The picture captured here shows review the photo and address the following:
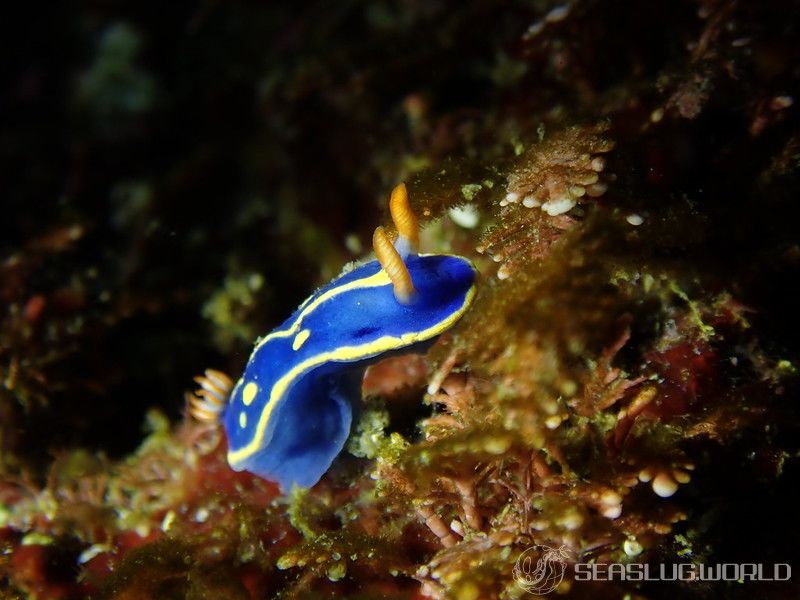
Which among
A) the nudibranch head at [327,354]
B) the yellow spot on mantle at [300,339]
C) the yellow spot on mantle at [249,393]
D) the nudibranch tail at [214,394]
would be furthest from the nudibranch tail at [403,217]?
the nudibranch tail at [214,394]

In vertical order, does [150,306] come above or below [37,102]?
below

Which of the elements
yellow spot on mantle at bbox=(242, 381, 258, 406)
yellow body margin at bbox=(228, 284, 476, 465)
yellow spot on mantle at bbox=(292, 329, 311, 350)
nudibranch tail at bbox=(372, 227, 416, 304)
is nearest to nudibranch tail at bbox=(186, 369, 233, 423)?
yellow spot on mantle at bbox=(242, 381, 258, 406)

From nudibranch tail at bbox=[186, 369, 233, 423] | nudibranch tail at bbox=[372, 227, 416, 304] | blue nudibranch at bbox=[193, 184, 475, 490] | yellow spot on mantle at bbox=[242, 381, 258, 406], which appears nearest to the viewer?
nudibranch tail at bbox=[372, 227, 416, 304]

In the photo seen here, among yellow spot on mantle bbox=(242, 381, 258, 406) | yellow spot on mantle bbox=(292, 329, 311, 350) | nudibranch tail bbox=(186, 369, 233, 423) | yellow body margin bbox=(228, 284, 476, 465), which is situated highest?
yellow spot on mantle bbox=(292, 329, 311, 350)

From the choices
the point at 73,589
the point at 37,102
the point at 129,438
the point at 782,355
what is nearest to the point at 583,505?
the point at 782,355

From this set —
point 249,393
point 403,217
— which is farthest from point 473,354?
point 249,393

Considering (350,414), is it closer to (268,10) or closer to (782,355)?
(782,355)

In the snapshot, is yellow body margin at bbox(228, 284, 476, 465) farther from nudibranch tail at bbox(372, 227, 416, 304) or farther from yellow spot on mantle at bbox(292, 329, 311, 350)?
nudibranch tail at bbox(372, 227, 416, 304)
